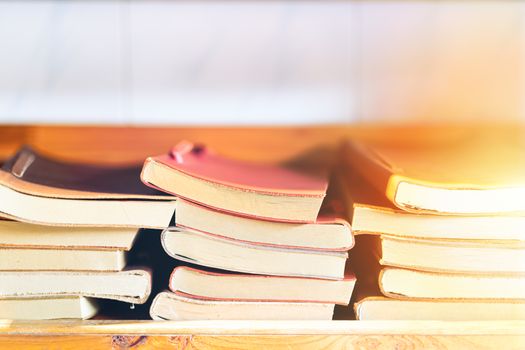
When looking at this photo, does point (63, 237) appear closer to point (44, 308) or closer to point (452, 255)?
point (44, 308)

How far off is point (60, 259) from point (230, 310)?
171 millimetres

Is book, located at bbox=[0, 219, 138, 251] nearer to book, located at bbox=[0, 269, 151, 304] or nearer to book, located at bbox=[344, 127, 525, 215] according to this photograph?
book, located at bbox=[0, 269, 151, 304]

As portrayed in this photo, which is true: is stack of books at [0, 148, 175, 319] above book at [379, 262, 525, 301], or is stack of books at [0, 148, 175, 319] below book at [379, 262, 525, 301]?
above

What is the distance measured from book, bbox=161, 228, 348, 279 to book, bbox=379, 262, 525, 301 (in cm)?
5

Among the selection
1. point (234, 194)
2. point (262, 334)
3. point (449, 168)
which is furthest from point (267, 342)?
point (449, 168)

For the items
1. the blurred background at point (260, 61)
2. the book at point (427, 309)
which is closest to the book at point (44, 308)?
the book at point (427, 309)

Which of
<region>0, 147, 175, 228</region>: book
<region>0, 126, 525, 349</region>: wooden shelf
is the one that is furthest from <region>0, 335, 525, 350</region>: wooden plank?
<region>0, 147, 175, 228</region>: book

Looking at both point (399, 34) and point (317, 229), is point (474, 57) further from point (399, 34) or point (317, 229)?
point (317, 229)

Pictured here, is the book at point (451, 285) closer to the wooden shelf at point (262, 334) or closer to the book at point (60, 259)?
the wooden shelf at point (262, 334)

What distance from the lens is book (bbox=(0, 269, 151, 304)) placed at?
1.82 feet

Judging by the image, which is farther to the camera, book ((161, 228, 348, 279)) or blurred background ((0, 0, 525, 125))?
blurred background ((0, 0, 525, 125))

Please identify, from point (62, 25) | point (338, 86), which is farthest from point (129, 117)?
point (338, 86)

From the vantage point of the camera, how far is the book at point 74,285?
0.55 meters

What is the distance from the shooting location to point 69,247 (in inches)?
21.8
